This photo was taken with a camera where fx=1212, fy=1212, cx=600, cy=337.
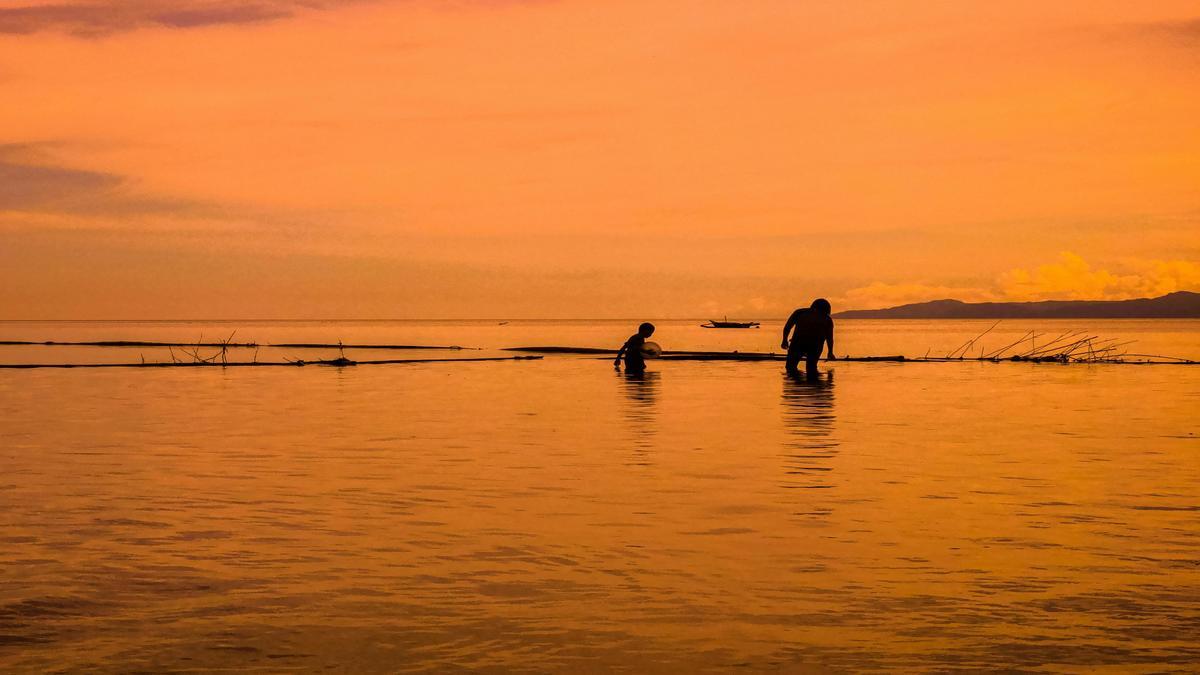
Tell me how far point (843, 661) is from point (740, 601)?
1.53m

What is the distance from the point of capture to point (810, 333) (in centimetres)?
3641

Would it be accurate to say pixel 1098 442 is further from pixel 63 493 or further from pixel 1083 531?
pixel 63 493

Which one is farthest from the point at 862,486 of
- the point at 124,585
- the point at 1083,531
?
the point at 124,585

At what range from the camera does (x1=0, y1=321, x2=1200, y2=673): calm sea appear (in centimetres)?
737

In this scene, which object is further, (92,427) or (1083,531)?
(92,427)

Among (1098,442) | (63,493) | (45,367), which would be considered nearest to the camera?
(63,493)

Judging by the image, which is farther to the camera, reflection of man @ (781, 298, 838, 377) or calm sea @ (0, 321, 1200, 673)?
reflection of man @ (781, 298, 838, 377)

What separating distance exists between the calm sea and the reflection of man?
11313 millimetres

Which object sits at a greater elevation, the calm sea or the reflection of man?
the reflection of man

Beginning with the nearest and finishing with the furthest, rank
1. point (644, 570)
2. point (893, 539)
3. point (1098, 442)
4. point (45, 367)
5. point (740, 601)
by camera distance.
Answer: point (740, 601) → point (644, 570) → point (893, 539) → point (1098, 442) → point (45, 367)

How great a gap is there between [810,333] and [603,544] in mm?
26578

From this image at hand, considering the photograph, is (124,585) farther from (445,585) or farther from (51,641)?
(445,585)

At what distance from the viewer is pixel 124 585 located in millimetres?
9000

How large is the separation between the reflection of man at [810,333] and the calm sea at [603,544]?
11.3 meters
